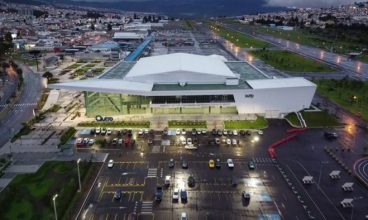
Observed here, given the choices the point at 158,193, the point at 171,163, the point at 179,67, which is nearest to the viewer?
the point at 158,193

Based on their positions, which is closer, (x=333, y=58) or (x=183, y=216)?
(x=183, y=216)

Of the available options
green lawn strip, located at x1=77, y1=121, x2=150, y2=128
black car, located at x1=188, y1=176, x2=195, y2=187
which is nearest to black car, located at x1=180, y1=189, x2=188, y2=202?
black car, located at x1=188, y1=176, x2=195, y2=187

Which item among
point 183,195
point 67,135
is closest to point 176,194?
point 183,195

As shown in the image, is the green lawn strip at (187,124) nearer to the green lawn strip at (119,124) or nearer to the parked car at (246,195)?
the green lawn strip at (119,124)

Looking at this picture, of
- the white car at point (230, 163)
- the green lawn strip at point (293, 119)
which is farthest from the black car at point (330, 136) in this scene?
the white car at point (230, 163)

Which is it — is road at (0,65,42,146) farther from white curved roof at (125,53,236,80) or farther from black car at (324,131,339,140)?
black car at (324,131,339,140)

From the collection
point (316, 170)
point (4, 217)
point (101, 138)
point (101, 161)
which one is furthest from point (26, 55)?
point (316, 170)

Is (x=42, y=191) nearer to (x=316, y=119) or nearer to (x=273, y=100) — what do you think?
(x=273, y=100)
